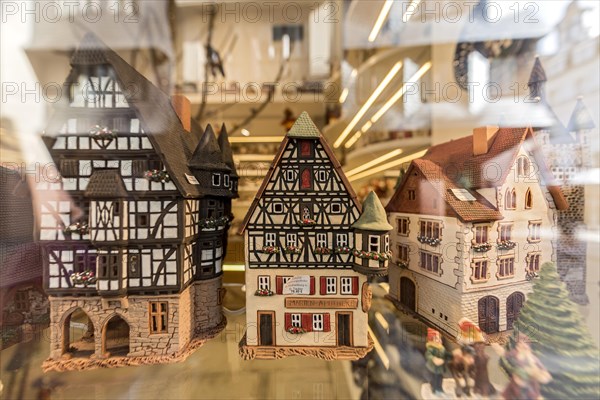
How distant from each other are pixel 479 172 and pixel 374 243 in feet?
6.75

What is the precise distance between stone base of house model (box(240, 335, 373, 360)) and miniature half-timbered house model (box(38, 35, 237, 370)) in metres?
1.09

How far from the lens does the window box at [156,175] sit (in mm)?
4473

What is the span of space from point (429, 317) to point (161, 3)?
831 centimetres

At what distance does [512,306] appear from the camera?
4.49 meters

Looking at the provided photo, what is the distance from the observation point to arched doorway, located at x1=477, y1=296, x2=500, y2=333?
14.8 ft

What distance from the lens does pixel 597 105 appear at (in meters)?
4.55

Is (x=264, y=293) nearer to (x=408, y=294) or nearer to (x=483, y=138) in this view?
(x=408, y=294)

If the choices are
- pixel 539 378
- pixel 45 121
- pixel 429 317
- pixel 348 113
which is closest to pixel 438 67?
pixel 348 113

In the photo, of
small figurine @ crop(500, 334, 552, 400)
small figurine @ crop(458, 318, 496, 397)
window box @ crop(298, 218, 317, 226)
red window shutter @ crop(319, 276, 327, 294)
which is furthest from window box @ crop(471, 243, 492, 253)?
window box @ crop(298, 218, 317, 226)

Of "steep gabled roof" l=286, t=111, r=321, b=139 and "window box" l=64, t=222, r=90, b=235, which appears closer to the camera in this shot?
"window box" l=64, t=222, r=90, b=235

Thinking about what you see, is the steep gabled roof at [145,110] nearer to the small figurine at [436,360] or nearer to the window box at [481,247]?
the small figurine at [436,360]

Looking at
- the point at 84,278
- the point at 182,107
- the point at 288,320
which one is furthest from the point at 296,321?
the point at 182,107

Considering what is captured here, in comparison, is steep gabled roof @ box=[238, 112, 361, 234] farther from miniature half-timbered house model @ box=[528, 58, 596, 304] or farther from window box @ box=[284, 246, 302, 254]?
miniature half-timbered house model @ box=[528, 58, 596, 304]

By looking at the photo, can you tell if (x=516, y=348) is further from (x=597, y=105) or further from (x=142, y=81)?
Result: (x=142, y=81)
